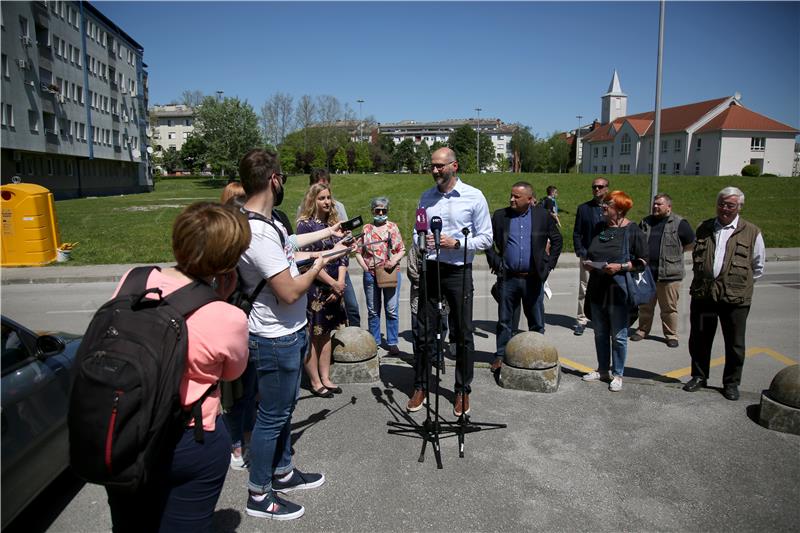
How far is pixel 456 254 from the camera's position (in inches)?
191

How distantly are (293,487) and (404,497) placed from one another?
764 millimetres

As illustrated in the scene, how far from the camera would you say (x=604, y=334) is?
575 centimetres

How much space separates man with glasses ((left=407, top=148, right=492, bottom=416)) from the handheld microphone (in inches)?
5.2

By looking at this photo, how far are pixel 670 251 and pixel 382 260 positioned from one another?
402 cm

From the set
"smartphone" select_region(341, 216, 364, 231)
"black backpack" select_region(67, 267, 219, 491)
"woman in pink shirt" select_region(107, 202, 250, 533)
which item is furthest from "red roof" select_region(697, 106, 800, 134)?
"black backpack" select_region(67, 267, 219, 491)

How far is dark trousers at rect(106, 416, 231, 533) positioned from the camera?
2.13m

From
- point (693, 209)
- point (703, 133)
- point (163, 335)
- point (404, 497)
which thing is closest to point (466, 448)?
point (404, 497)

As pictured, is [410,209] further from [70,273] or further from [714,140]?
[714,140]

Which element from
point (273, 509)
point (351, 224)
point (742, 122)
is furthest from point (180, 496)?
point (742, 122)

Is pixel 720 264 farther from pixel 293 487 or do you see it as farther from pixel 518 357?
pixel 293 487

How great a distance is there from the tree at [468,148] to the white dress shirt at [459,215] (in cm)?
8809

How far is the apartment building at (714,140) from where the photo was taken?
6944 centimetres

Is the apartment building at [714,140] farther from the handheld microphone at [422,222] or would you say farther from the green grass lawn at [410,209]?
the handheld microphone at [422,222]

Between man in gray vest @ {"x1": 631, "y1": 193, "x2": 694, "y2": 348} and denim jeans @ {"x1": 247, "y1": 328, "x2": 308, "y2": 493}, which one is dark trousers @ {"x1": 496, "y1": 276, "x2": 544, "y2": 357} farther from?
denim jeans @ {"x1": 247, "y1": 328, "x2": 308, "y2": 493}
